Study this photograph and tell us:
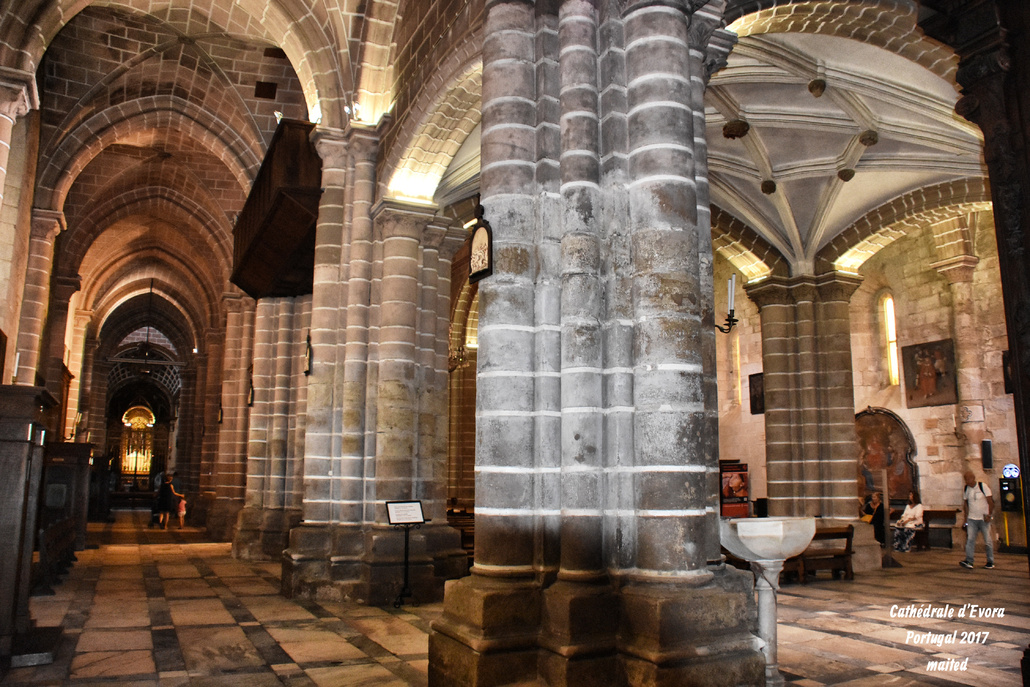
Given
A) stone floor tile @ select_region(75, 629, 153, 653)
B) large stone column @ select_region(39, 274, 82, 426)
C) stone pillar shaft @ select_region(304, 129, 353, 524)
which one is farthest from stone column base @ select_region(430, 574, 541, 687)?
large stone column @ select_region(39, 274, 82, 426)

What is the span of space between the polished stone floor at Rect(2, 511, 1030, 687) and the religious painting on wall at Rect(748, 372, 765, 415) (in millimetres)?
8662

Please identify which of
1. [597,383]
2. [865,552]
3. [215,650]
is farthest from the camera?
[865,552]

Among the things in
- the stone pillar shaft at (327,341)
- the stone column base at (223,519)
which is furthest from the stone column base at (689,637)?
the stone column base at (223,519)

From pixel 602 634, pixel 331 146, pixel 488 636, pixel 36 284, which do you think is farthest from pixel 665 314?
pixel 36 284

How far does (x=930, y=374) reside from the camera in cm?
1670

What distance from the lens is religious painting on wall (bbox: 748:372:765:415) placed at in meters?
20.0

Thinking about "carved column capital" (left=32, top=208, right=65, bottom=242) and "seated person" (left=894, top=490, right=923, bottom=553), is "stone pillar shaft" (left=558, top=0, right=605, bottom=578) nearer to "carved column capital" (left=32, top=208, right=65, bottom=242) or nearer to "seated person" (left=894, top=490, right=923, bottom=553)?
"carved column capital" (left=32, top=208, right=65, bottom=242)

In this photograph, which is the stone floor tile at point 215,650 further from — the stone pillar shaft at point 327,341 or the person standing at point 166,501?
the person standing at point 166,501

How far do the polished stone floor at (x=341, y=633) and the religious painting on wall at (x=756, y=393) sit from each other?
8662 mm

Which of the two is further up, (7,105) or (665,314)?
(7,105)

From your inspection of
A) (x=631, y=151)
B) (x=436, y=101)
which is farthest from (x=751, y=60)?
(x=631, y=151)

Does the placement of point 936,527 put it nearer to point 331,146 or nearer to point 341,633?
point 341,633

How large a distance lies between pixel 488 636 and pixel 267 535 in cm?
906

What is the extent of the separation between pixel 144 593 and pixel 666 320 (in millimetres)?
7795
